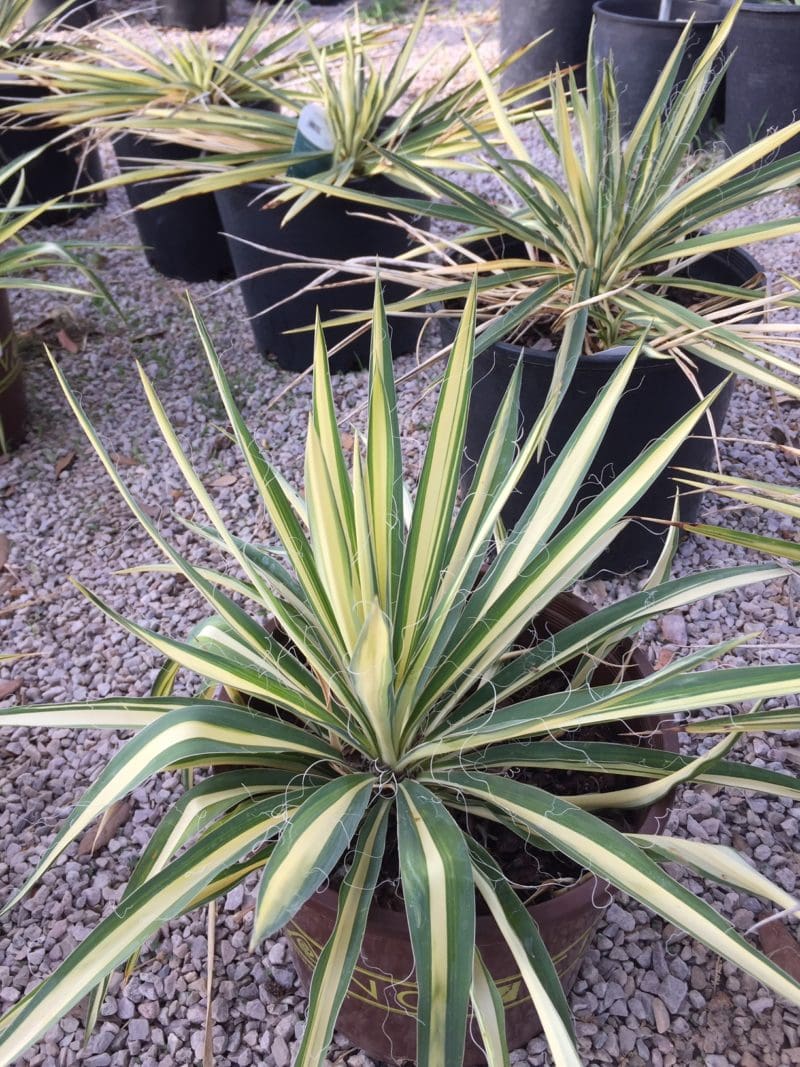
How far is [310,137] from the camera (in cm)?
198

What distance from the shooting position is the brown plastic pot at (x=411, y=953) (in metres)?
0.80

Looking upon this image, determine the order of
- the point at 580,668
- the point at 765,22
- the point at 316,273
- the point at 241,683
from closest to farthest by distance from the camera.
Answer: the point at 241,683
the point at 580,668
the point at 316,273
the point at 765,22

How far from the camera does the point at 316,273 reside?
219cm

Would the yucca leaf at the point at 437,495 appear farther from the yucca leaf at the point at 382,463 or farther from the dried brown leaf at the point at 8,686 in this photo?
the dried brown leaf at the point at 8,686

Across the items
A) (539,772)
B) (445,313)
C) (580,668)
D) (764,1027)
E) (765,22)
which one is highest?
(765,22)

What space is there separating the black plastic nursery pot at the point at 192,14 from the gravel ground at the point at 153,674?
3.24 metres

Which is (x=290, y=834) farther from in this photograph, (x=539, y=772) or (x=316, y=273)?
(x=316, y=273)

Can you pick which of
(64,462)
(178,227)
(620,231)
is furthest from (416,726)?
(178,227)

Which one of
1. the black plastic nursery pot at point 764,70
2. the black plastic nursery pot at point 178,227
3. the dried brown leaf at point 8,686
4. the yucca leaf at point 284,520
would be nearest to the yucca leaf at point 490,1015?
the yucca leaf at point 284,520

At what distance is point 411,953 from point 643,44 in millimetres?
3001

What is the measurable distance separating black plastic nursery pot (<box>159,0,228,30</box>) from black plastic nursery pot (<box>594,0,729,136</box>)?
2.91 meters

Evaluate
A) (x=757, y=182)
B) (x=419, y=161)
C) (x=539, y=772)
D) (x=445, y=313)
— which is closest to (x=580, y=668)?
(x=539, y=772)

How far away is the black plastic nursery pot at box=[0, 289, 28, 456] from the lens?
6.55 ft

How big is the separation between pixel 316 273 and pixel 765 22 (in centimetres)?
162
